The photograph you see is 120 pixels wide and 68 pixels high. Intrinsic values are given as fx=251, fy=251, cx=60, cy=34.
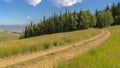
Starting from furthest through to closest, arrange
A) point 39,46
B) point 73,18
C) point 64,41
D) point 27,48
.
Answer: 1. point 73,18
2. point 64,41
3. point 39,46
4. point 27,48

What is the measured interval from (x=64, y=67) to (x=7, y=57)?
13872mm

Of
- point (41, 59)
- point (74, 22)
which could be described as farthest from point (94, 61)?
point (74, 22)

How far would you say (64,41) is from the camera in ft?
138

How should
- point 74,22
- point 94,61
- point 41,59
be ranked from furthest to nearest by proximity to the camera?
point 74,22 < point 41,59 < point 94,61

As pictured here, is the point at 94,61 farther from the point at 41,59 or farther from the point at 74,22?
the point at 74,22

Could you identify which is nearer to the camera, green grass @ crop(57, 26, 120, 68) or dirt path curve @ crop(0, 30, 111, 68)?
green grass @ crop(57, 26, 120, 68)

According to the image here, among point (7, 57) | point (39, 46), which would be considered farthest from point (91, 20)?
point (7, 57)

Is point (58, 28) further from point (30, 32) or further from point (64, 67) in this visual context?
point (64, 67)

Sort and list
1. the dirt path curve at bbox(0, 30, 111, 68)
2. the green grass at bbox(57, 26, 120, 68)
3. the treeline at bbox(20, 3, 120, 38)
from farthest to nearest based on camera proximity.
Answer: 1. the treeline at bbox(20, 3, 120, 38)
2. the dirt path curve at bbox(0, 30, 111, 68)
3. the green grass at bbox(57, 26, 120, 68)

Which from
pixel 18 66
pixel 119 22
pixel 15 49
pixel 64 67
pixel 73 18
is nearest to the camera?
pixel 64 67

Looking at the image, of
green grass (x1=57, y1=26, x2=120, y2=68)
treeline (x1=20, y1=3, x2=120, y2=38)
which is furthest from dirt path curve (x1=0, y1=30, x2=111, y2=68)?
treeline (x1=20, y1=3, x2=120, y2=38)

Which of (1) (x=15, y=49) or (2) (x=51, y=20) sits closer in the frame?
(1) (x=15, y=49)

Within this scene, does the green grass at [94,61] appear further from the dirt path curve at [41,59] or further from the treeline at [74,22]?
the treeline at [74,22]

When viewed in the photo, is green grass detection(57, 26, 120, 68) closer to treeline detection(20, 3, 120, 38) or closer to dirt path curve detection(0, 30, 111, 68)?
dirt path curve detection(0, 30, 111, 68)
